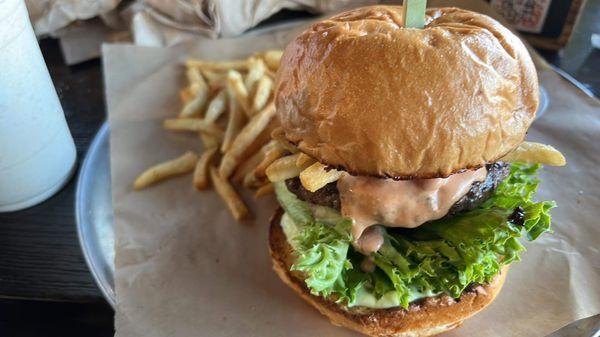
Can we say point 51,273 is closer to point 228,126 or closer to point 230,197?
point 230,197

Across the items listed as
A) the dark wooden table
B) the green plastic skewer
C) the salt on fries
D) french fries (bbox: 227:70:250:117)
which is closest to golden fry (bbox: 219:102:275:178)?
the salt on fries

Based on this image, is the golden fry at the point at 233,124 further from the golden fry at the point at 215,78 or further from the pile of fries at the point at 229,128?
the golden fry at the point at 215,78

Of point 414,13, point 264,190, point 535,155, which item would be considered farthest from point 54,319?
point 535,155

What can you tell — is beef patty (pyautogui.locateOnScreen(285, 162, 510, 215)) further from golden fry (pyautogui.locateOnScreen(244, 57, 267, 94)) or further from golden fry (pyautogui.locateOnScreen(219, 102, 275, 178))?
golden fry (pyautogui.locateOnScreen(244, 57, 267, 94))

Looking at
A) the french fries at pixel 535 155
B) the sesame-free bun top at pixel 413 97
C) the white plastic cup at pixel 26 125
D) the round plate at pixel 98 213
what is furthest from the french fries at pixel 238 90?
the french fries at pixel 535 155

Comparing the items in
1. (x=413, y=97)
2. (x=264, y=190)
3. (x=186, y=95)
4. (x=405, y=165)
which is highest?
(x=413, y=97)

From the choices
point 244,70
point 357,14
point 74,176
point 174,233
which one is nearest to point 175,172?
point 174,233

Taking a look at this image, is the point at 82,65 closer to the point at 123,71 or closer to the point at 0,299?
the point at 123,71
